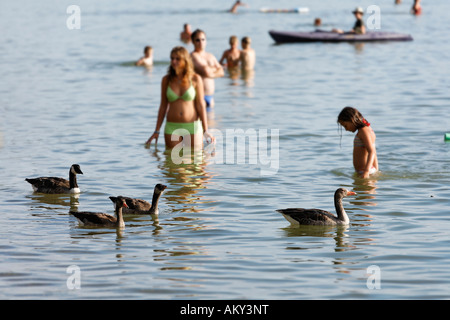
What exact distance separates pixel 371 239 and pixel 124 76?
2131cm

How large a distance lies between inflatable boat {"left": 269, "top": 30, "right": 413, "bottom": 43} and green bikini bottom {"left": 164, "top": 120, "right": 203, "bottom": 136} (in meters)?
25.2

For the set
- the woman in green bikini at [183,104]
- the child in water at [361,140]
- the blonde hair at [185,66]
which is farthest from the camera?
the woman in green bikini at [183,104]

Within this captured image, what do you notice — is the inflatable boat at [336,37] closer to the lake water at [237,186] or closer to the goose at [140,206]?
the lake water at [237,186]

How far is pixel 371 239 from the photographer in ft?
36.9

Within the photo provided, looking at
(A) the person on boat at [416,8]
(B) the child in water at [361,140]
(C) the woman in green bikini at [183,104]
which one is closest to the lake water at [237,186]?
(B) the child in water at [361,140]

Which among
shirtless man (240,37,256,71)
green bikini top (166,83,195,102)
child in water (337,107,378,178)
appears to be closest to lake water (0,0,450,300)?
child in water (337,107,378,178)

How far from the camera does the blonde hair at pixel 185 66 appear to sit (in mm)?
14453

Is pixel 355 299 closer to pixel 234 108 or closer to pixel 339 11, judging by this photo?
pixel 234 108

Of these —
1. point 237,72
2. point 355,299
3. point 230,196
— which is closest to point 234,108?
point 237,72

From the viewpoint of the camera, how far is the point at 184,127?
609 inches

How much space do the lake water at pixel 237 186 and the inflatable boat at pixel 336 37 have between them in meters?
4.63

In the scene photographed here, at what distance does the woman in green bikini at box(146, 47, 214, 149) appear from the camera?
585 inches
